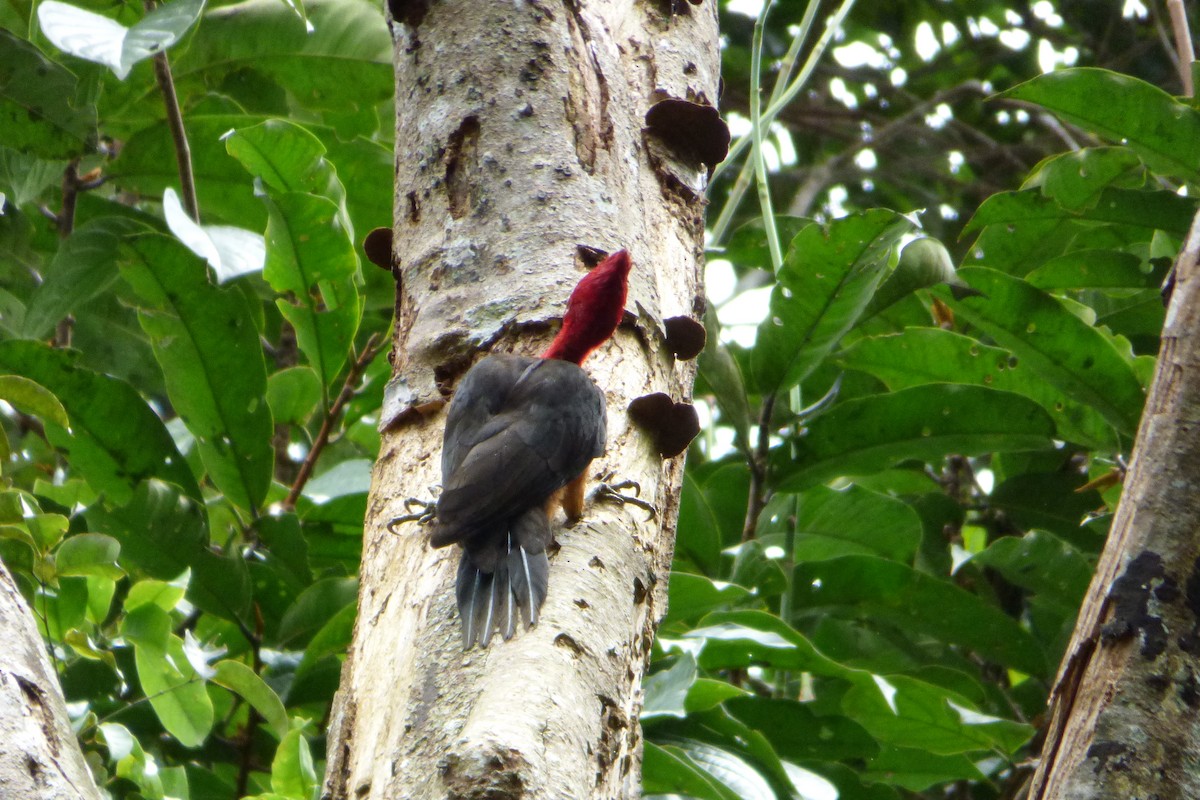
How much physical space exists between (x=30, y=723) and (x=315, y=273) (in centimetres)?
142

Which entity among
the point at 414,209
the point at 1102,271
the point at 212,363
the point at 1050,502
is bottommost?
the point at 212,363

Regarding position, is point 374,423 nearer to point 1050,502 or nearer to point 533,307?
point 533,307

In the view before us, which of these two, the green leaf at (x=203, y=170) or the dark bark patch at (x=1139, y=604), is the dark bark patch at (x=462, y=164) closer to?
the green leaf at (x=203, y=170)

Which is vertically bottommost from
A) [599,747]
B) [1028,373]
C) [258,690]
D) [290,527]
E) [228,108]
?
[599,747]

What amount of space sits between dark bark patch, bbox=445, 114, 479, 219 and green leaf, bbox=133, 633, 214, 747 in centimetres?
98

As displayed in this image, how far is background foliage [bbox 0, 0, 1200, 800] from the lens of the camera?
99.7 inches

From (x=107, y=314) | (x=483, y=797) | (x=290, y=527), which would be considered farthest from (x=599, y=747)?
(x=107, y=314)

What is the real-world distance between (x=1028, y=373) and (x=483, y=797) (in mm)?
2255

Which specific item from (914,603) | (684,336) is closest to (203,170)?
(684,336)

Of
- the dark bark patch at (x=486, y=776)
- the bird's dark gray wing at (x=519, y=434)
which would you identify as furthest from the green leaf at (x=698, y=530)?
the dark bark patch at (x=486, y=776)

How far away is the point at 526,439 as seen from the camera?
243 centimetres

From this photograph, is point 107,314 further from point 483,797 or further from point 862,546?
point 483,797

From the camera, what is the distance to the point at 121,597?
3.16 metres

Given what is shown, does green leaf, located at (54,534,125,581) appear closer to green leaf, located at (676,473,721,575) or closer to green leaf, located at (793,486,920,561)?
green leaf, located at (676,473,721,575)
